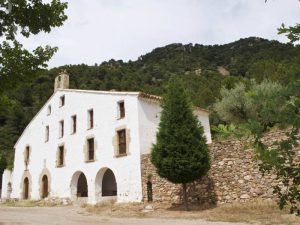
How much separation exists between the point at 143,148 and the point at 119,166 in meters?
1.89

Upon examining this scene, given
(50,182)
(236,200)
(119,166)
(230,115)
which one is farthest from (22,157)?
(236,200)

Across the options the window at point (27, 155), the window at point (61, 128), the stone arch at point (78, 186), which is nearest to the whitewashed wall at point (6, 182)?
the window at point (27, 155)

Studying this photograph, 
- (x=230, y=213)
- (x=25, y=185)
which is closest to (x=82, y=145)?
(x=25, y=185)

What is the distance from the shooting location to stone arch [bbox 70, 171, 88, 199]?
22.0 meters

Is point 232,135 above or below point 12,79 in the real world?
below

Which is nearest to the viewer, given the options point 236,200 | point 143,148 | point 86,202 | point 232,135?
point 232,135

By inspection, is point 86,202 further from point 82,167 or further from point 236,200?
point 236,200

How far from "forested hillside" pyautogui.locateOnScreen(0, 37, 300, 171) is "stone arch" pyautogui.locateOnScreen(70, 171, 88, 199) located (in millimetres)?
6975

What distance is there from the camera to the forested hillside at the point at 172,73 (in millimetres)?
31422

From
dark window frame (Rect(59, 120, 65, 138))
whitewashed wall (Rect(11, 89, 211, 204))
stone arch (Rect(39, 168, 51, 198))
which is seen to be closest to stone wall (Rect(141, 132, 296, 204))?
whitewashed wall (Rect(11, 89, 211, 204))

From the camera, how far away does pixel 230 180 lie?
46.3 feet

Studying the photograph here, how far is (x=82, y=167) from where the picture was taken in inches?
841

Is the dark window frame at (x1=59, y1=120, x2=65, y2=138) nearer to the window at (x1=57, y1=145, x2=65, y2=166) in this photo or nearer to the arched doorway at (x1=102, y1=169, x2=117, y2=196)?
the window at (x1=57, y1=145, x2=65, y2=166)

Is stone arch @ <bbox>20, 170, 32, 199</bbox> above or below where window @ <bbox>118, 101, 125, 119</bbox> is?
below
